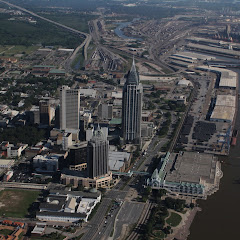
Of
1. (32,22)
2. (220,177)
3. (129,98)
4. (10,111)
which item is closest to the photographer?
(220,177)

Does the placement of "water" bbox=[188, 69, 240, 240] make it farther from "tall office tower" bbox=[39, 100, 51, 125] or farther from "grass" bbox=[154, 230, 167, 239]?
"tall office tower" bbox=[39, 100, 51, 125]

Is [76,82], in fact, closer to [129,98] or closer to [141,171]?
[129,98]

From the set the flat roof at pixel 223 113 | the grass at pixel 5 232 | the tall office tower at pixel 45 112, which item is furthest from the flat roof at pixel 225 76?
the grass at pixel 5 232

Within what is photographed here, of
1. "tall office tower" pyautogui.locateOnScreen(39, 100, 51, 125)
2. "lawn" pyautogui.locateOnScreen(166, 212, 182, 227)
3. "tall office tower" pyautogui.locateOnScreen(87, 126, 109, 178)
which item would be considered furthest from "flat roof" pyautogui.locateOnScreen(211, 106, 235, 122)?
"lawn" pyautogui.locateOnScreen(166, 212, 182, 227)

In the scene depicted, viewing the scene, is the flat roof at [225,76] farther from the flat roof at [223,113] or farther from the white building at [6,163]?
the white building at [6,163]

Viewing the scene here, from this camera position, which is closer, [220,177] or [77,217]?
[77,217]

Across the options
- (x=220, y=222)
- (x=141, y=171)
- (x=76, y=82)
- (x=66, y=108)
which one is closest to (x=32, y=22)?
(x=76, y=82)
